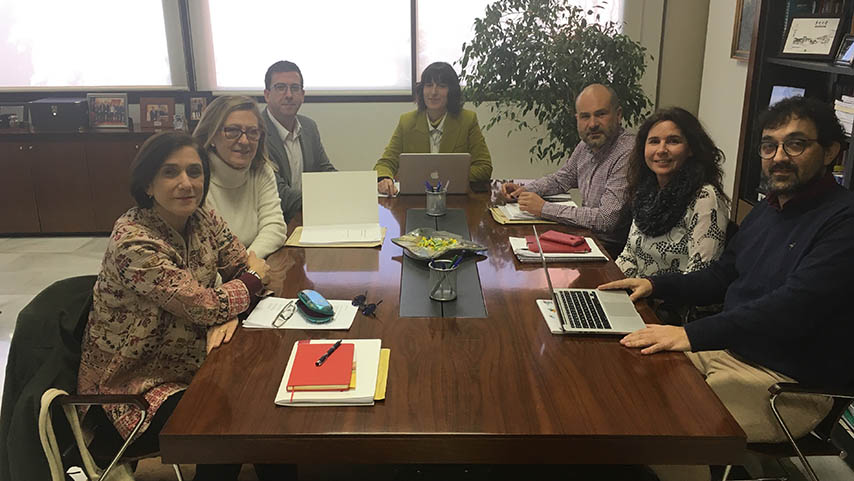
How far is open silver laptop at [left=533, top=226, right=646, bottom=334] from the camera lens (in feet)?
5.50

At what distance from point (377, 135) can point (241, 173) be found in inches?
102

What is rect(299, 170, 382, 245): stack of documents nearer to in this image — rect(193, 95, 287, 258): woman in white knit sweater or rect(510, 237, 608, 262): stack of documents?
rect(193, 95, 287, 258): woman in white knit sweater

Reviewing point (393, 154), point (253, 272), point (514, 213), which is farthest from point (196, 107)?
point (253, 272)

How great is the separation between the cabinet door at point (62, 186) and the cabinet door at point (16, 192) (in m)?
0.05

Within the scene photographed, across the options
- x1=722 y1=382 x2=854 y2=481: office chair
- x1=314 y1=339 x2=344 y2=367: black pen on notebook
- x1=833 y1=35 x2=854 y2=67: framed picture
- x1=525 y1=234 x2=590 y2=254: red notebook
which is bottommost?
x1=722 y1=382 x2=854 y2=481: office chair

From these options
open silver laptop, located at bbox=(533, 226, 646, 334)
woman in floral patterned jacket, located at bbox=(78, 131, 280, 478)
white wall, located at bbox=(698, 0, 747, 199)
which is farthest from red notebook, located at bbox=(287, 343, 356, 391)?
white wall, located at bbox=(698, 0, 747, 199)

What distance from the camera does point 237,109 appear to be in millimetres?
2479

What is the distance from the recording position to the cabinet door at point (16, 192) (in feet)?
15.5

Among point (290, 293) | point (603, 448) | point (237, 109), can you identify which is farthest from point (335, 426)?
point (237, 109)

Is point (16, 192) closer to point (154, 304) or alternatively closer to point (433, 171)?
point (433, 171)

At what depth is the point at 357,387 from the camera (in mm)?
1402

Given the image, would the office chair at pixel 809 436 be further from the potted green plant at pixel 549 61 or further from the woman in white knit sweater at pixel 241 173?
the potted green plant at pixel 549 61

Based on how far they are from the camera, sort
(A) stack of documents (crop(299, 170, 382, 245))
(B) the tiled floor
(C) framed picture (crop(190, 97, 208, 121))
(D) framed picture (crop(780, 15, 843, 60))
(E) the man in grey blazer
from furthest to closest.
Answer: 1. (C) framed picture (crop(190, 97, 208, 121))
2. (B) the tiled floor
3. (E) the man in grey blazer
4. (D) framed picture (crop(780, 15, 843, 60))
5. (A) stack of documents (crop(299, 170, 382, 245))

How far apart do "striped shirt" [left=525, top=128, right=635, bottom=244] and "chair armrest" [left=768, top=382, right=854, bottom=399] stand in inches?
46.5
